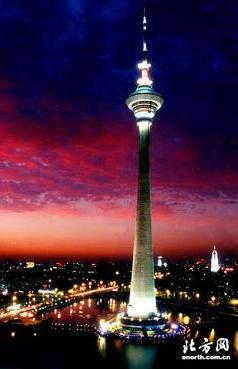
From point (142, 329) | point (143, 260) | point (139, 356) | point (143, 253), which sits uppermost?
point (143, 253)

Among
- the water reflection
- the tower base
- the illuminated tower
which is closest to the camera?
the water reflection

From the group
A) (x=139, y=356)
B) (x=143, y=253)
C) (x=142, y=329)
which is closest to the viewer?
(x=139, y=356)

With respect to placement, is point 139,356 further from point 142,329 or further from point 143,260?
point 143,260

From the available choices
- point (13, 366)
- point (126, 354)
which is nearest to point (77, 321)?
point (126, 354)

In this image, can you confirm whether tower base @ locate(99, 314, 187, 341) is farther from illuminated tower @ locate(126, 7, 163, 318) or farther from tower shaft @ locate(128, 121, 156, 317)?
tower shaft @ locate(128, 121, 156, 317)

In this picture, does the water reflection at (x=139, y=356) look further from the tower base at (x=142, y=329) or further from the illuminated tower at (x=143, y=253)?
the illuminated tower at (x=143, y=253)

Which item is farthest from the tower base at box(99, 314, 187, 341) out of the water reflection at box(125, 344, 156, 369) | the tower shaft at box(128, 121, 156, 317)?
the tower shaft at box(128, 121, 156, 317)

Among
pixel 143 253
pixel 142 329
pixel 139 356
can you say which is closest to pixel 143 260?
pixel 143 253

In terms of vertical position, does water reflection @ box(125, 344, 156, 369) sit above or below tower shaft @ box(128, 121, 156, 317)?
below

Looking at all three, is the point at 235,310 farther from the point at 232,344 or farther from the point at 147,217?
the point at 232,344
